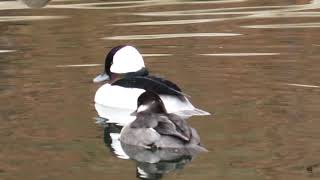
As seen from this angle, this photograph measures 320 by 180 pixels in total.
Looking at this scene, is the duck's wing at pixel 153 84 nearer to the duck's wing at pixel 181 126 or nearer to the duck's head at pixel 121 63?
the duck's head at pixel 121 63

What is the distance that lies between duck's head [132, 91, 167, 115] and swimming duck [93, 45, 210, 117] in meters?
0.80

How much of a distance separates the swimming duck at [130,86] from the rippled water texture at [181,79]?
0.23m

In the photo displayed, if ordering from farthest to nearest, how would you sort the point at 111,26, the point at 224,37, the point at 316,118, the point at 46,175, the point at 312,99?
1. the point at 111,26
2. the point at 224,37
3. the point at 312,99
4. the point at 316,118
5. the point at 46,175

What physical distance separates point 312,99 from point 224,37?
4.55 meters

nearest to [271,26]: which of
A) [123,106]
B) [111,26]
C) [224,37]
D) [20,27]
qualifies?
[224,37]

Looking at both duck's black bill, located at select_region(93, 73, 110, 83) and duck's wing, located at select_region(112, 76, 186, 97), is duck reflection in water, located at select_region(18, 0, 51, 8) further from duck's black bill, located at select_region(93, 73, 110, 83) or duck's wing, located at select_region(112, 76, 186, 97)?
duck's wing, located at select_region(112, 76, 186, 97)

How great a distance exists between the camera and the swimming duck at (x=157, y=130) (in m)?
9.30

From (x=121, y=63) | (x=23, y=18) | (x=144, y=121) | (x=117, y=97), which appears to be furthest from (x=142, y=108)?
(x=23, y=18)

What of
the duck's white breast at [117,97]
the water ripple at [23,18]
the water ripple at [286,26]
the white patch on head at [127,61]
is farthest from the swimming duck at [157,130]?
the water ripple at [23,18]

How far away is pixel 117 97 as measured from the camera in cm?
1195

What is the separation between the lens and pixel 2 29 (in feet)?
57.3

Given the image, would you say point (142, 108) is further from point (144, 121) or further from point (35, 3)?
point (35, 3)

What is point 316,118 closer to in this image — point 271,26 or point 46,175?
point 46,175

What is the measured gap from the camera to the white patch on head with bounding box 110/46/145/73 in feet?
41.4
